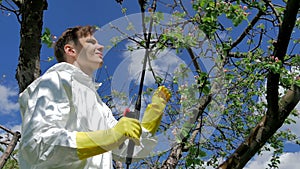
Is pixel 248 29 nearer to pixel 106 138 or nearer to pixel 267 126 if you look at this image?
pixel 267 126

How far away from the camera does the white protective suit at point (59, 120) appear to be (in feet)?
4.18

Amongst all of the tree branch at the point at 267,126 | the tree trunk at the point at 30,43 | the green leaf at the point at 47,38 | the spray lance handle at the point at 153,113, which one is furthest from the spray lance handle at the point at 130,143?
the tree branch at the point at 267,126

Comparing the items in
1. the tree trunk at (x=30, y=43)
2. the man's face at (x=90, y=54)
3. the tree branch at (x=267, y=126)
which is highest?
the tree branch at (x=267, y=126)

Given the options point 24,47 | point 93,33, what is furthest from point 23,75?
point 93,33

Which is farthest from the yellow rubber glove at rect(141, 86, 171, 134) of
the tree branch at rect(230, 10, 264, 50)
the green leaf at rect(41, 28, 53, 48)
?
Result: the tree branch at rect(230, 10, 264, 50)

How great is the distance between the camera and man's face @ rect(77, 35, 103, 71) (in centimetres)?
149

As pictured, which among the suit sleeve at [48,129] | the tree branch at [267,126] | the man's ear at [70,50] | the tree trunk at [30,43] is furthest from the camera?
the tree branch at [267,126]

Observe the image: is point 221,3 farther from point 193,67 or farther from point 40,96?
point 40,96

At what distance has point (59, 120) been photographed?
132cm

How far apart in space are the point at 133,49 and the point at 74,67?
0.71 feet

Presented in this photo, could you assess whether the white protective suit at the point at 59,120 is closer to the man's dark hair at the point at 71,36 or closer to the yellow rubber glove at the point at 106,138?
the yellow rubber glove at the point at 106,138

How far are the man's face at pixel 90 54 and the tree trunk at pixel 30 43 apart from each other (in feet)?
3.80

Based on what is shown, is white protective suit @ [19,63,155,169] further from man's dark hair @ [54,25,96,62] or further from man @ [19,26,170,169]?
man's dark hair @ [54,25,96,62]

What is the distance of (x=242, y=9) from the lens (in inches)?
159
